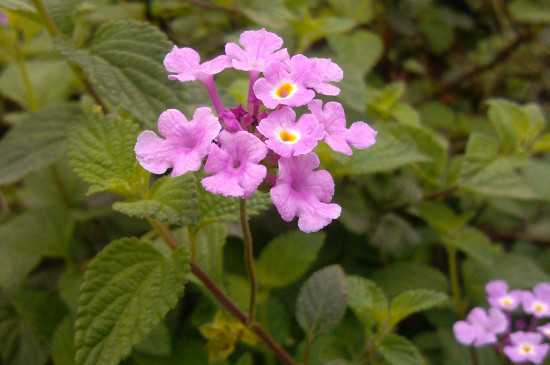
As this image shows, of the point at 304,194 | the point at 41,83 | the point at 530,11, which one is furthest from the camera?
the point at 530,11

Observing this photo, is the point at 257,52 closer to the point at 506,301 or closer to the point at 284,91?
the point at 284,91

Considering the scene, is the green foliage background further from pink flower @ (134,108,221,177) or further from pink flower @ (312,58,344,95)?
pink flower @ (312,58,344,95)

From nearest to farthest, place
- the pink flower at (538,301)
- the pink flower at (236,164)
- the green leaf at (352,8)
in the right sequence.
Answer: the pink flower at (236,164)
the pink flower at (538,301)
the green leaf at (352,8)

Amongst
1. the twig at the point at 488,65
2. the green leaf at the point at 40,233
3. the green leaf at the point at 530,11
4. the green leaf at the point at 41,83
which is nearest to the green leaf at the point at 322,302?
the green leaf at the point at 40,233

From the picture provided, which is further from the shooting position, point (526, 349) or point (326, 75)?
point (526, 349)

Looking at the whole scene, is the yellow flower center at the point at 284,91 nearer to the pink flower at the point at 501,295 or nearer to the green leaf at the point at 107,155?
the green leaf at the point at 107,155

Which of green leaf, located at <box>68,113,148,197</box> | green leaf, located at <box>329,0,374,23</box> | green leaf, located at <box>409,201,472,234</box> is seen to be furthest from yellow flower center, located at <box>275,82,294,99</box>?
green leaf, located at <box>329,0,374,23</box>

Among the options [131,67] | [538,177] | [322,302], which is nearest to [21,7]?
[131,67]
